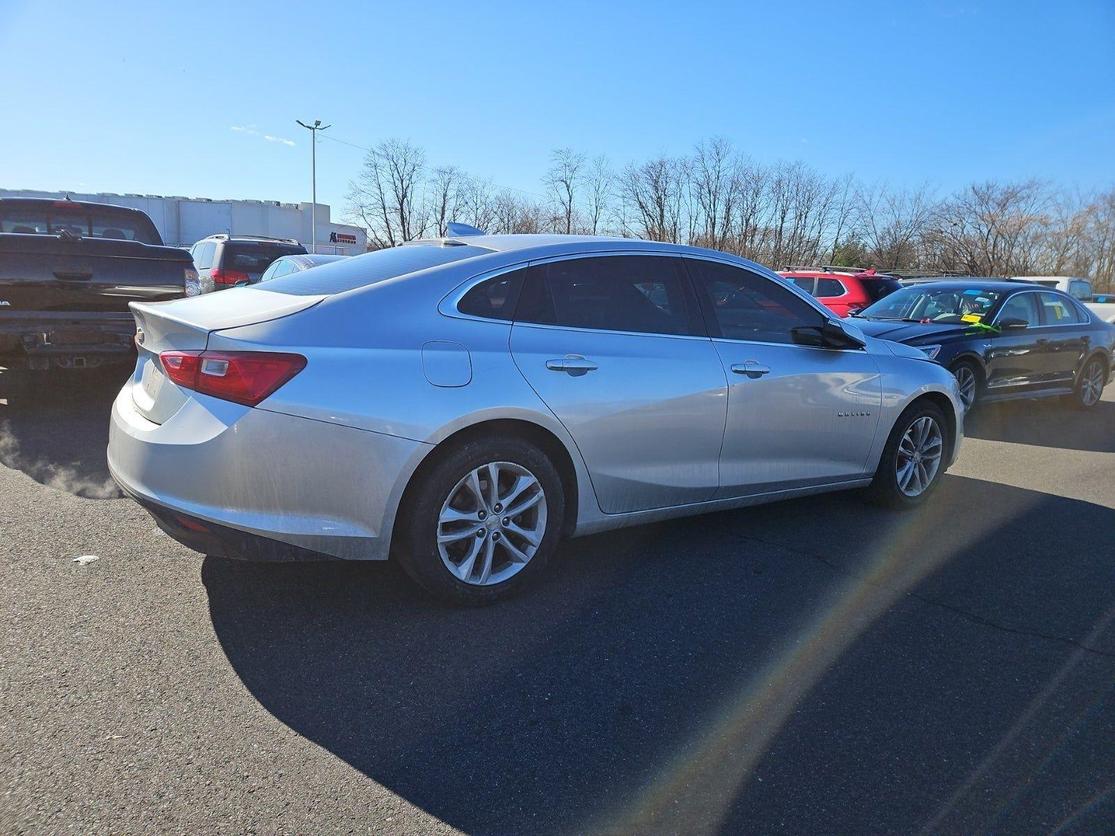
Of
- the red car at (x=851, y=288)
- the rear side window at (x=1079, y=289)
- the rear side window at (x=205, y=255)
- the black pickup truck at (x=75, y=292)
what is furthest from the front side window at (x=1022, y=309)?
the rear side window at (x=1079, y=289)

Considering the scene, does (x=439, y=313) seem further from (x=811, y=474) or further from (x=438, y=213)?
(x=438, y=213)

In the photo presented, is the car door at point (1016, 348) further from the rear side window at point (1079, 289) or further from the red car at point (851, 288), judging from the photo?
the rear side window at point (1079, 289)

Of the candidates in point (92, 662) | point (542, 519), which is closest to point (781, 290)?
point (542, 519)

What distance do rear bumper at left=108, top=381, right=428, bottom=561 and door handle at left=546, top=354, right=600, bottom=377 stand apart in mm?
745

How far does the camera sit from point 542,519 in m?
3.47

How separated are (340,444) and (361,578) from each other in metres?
0.99

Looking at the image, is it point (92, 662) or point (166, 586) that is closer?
point (92, 662)

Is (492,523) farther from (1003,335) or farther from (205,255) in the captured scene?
(205,255)

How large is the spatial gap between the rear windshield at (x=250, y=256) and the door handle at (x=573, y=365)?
1058cm

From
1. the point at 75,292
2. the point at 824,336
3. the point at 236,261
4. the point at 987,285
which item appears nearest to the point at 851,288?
the point at 987,285

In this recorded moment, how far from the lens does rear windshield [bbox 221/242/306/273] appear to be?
1268 cm

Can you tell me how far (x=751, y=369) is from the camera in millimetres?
4117

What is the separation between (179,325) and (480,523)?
1.46 m

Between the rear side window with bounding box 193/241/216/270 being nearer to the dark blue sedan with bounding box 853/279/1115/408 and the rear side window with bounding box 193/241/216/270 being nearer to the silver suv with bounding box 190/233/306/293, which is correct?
the silver suv with bounding box 190/233/306/293
